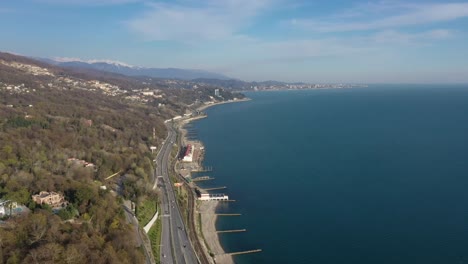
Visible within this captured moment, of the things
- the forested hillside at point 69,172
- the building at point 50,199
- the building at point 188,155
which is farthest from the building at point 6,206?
the building at point 188,155

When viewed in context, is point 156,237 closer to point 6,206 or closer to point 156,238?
point 156,238

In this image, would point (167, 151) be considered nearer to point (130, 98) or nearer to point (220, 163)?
point (220, 163)

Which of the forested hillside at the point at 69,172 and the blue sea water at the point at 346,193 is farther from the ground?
the forested hillside at the point at 69,172

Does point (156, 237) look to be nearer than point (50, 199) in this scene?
No

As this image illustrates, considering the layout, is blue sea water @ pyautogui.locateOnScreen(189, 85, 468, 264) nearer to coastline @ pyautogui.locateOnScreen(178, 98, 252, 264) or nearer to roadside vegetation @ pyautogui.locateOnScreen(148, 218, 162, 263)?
coastline @ pyautogui.locateOnScreen(178, 98, 252, 264)

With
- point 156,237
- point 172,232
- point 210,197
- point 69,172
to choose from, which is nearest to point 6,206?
point 69,172

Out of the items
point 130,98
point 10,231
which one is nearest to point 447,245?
point 10,231

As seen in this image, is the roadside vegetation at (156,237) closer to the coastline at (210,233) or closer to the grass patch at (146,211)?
the grass patch at (146,211)
